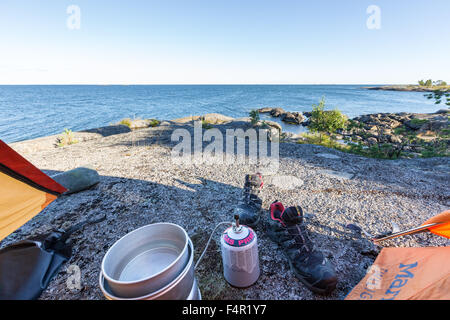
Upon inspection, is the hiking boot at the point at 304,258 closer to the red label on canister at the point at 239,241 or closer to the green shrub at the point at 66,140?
the red label on canister at the point at 239,241

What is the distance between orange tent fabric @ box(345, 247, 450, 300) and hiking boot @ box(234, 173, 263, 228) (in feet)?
4.96

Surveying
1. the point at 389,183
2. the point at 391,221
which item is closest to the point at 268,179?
the point at 391,221

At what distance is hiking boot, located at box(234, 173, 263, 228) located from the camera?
9.98 ft

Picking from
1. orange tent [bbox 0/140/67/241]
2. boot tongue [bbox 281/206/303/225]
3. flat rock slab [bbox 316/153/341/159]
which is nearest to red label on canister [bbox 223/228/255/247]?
boot tongue [bbox 281/206/303/225]

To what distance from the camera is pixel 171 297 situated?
4.30 feet

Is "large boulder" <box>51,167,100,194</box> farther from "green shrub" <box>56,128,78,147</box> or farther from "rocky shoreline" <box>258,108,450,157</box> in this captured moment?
"rocky shoreline" <box>258,108,450,157</box>

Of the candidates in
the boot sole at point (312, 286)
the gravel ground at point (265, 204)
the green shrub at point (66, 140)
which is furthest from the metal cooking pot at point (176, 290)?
the green shrub at point (66, 140)

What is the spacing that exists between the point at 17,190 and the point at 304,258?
411cm

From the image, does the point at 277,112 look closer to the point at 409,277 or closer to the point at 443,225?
the point at 443,225

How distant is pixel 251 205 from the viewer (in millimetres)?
3289

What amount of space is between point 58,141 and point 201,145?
28.2 feet

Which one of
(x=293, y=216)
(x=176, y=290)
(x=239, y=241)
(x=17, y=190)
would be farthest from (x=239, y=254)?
(x=17, y=190)

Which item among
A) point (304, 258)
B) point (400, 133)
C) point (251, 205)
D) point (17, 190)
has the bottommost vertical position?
point (304, 258)
